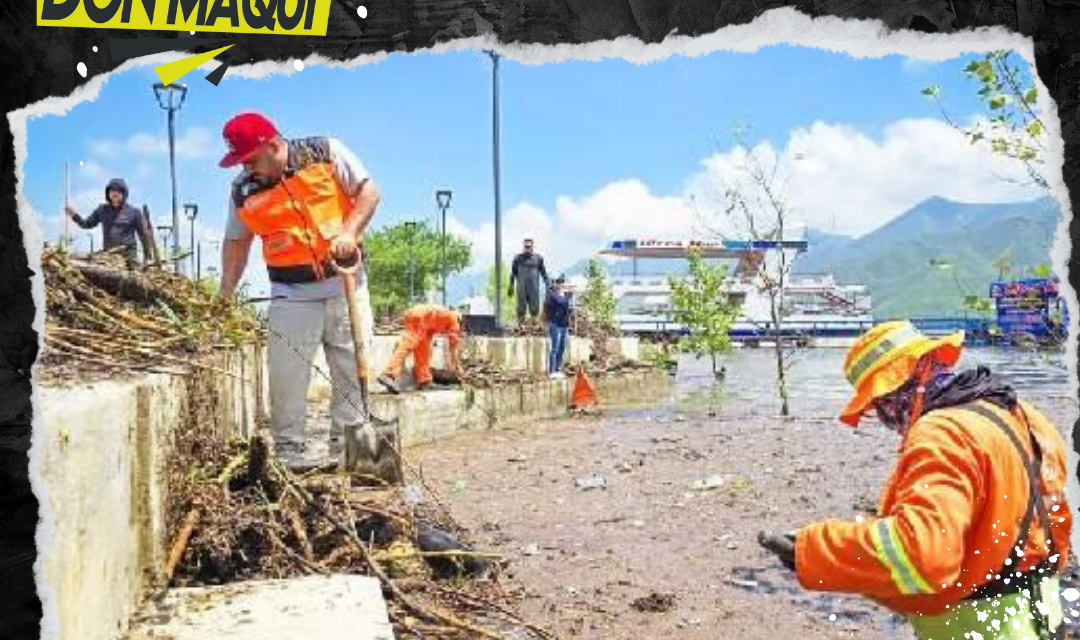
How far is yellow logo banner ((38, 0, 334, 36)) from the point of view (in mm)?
1429

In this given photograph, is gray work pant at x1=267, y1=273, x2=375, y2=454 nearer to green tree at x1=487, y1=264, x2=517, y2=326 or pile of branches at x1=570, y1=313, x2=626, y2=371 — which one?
green tree at x1=487, y1=264, x2=517, y2=326

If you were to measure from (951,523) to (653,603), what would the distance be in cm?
109

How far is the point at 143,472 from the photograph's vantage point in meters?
1.90

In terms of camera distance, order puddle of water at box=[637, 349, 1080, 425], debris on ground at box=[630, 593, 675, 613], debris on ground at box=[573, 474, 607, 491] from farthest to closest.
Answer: debris on ground at box=[573, 474, 607, 491] < debris on ground at box=[630, 593, 675, 613] < puddle of water at box=[637, 349, 1080, 425]

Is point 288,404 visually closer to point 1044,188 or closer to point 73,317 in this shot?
point 73,317

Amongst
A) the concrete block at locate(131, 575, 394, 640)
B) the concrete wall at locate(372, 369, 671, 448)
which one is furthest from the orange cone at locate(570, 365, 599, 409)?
the concrete block at locate(131, 575, 394, 640)

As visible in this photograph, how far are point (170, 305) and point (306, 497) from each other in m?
0.62

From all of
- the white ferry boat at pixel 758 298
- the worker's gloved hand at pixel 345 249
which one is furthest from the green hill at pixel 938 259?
the worker's gloved hand at pixel 345 249

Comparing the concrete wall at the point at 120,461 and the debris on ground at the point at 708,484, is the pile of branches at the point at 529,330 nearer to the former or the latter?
the concrete wall at the point at 120,461

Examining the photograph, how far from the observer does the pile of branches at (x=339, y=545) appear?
2.27 m

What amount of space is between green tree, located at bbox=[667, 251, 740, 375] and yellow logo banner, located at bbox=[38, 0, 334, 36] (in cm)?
95

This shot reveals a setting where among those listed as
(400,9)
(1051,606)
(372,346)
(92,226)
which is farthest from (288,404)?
(1051,606)

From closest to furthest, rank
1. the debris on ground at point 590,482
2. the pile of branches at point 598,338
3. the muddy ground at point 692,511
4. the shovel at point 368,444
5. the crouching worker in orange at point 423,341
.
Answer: the muddy ground at point 692,511 < the shovel at point 368,444 < the debris on ground at point 590,482 < the crouching worker in orange at point 423,341 < the pile of branches at point 598,338

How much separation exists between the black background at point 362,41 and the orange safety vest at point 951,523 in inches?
5.1
